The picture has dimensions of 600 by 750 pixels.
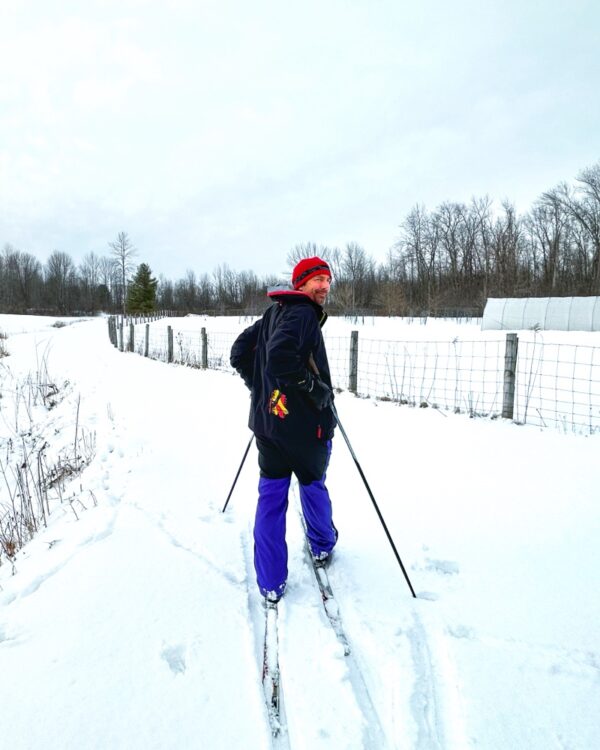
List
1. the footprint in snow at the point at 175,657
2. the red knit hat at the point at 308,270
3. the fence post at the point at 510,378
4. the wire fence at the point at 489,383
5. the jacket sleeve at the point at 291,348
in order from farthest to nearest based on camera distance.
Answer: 1. the wire fence at the point at 489,383
2. the fence post at the point at 510,378
3. the red knit hat at the point at 308,270
4. the jacket sleeve at the point at 291,348
5. the footprint in snow at the point at 175,657

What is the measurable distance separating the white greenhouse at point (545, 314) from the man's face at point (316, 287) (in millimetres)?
21927

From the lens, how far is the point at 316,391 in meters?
2.14

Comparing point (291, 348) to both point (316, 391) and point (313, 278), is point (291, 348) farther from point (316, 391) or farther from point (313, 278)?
point (313, 278)

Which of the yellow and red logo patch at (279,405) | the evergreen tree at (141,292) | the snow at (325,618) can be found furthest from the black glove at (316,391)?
the evergreen tree at (141,292)

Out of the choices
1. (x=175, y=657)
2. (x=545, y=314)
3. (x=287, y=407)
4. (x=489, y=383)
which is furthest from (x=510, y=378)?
(x=545, y=314)

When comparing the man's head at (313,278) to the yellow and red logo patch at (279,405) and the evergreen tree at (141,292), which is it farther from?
the evergreen tree at (141,292)

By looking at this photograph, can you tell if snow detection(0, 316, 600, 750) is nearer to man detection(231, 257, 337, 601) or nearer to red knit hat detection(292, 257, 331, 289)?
man detection(231, 257, 337, 601)

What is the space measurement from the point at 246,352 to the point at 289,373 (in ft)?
1.88

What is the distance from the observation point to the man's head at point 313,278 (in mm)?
2256

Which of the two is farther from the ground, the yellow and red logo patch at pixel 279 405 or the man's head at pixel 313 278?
the man's head at pixel 313 278

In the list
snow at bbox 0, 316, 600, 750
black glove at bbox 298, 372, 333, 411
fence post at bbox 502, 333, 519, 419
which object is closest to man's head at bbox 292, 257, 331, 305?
black glove at bbox 298, 372, 333, 411

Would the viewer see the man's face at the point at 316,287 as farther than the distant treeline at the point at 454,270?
No

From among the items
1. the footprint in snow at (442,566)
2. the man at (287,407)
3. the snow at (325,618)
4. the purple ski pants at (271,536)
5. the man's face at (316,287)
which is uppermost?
A: the man's face at (316,287)

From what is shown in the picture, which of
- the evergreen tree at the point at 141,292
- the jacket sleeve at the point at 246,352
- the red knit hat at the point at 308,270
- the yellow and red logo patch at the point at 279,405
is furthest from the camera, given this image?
the evergreen tree at the point at 141,292
